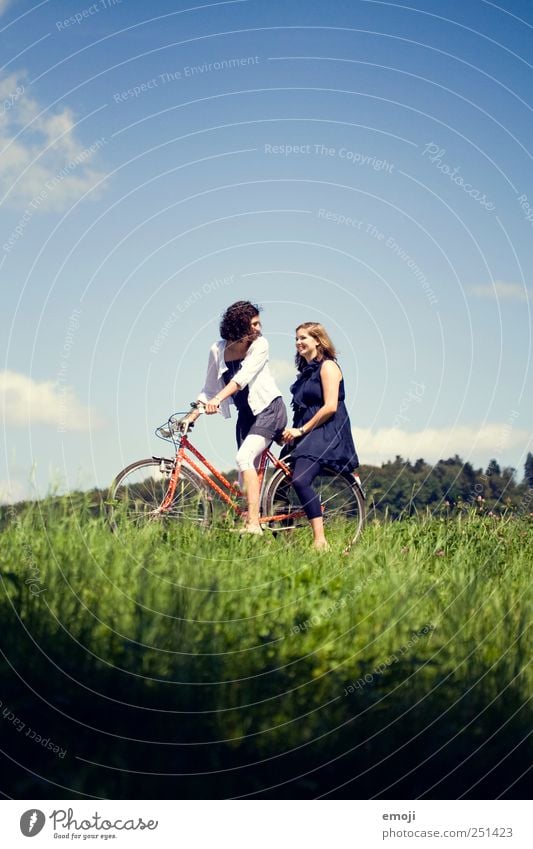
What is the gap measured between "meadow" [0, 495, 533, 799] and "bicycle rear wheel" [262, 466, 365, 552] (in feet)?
11.1

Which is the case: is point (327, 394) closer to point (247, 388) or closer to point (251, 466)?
point (247, 388)

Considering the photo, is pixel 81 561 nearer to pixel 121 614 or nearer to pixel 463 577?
pixel 121 614

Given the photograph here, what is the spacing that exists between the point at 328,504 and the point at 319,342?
69.4 inches

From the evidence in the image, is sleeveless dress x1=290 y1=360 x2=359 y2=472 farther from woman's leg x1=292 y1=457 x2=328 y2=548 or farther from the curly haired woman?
the curly haired woman

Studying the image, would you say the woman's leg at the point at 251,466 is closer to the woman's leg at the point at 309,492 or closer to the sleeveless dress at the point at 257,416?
the sleeveless dress at the point at 257,416

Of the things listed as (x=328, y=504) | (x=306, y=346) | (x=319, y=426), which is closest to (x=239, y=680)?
(x=319, y=426)

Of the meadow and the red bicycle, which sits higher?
the red bicycle

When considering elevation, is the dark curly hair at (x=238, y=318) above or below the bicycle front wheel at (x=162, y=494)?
above

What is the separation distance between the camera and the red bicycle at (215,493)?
911 cm

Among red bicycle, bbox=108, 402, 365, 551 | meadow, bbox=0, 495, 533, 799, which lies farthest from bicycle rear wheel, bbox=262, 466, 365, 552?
meadow, bbox=0, 495, 533, 799

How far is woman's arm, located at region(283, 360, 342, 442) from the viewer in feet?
30.3

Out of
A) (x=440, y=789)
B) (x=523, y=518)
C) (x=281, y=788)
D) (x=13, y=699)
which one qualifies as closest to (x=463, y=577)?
(x=440, y=789)

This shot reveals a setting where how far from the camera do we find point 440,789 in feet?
14.7

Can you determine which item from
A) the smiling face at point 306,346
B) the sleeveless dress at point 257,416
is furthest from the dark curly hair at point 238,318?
the smiling face at point 306,346
